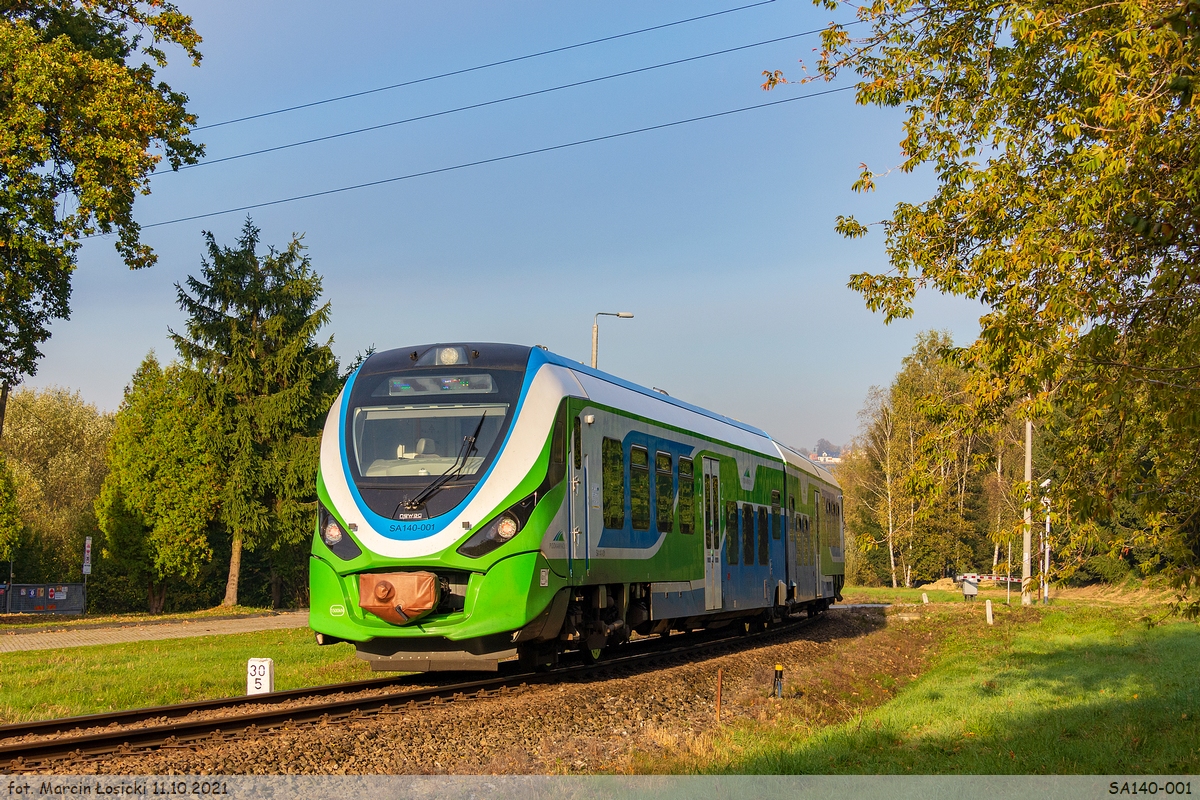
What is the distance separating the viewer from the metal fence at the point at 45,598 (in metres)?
52.4

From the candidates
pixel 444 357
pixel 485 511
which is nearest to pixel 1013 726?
pixel 485 511

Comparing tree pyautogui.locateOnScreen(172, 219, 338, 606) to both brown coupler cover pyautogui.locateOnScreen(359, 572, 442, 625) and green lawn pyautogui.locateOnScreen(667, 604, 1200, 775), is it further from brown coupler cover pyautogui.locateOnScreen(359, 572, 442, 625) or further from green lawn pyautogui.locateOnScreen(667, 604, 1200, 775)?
brown coupler cover pyautogui.locateOnScreen(359, 572, 442, 625)

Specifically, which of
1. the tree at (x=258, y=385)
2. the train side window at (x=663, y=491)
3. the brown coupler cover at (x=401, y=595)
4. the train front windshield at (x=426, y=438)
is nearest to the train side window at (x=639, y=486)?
the train side window at (x=663, y=491)

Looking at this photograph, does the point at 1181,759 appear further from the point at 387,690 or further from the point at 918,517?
the point at 387,690

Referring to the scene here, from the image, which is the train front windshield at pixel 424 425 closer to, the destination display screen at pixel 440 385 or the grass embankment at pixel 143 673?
the destination display screen at pixel 440 385

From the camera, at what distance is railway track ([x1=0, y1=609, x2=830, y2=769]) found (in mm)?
8180

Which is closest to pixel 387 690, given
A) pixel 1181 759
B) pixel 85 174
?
pixel 1181 759

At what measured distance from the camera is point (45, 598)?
173 feet

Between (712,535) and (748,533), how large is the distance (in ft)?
7.58

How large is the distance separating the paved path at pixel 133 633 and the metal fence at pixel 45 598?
26.7 meters

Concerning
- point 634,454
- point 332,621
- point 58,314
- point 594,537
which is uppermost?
point 58,314

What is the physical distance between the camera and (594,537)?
502 inches

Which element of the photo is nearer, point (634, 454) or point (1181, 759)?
point (1181, 759)

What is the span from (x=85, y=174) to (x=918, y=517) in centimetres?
2121
